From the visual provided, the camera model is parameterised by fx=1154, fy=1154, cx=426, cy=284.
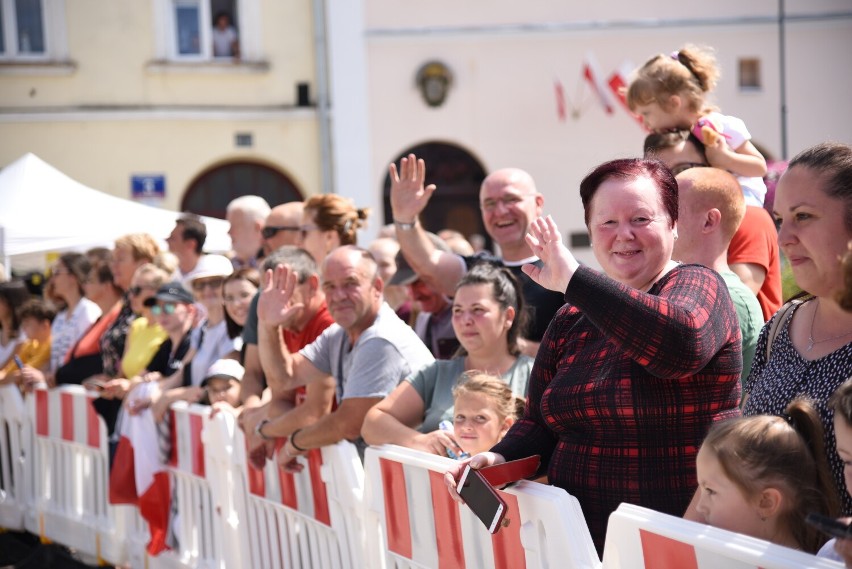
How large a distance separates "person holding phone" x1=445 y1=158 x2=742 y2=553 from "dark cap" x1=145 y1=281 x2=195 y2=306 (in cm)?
Answer: 410

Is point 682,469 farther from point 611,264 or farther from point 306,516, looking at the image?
point 306,516

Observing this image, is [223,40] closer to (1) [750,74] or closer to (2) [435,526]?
(1) [750,74]

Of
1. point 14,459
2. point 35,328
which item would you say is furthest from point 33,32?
point 14,459

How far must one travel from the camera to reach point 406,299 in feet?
21.3

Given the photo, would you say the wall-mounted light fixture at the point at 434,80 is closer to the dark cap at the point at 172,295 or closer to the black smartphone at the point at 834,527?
the dark cap at the point at 172,295

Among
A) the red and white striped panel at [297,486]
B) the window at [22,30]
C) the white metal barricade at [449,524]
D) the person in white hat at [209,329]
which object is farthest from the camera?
the window at [22,30]

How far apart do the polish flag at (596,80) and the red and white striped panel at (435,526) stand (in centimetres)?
1509

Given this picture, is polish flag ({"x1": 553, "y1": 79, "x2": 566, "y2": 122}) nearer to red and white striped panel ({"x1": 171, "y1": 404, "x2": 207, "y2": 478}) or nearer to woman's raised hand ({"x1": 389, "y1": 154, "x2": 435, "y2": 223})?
red and white striped panel ({"x1": 171, "y1": 404, "x2": 207, "y2": 478})

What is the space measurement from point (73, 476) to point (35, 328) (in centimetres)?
201

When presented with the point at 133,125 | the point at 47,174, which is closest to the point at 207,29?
the point at 133,125

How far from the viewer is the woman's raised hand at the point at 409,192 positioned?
5.20 m

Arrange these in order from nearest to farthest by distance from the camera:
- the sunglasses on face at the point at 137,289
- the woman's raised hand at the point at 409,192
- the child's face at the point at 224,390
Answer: the woman's raised hand at the point at 409,192, the child's face at the point at 224,390, the sunglasses on face at the point at 137,289

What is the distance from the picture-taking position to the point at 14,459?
28.7 feet

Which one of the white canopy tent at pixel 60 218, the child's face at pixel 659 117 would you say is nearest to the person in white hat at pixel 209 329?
the child's face at pixel 659 117
